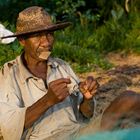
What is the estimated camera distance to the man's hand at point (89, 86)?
3.82 metres

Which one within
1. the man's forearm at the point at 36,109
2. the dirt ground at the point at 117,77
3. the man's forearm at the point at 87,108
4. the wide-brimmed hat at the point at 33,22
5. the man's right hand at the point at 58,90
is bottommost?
the dirt ground at the point at 117,77

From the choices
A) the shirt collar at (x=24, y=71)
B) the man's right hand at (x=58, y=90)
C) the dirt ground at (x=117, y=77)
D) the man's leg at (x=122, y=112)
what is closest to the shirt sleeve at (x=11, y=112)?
the shirt collar at (x=24, y=71)

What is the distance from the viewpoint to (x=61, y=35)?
7.61 metres

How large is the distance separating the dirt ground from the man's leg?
2106 millimetres

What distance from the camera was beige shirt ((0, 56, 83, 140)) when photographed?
3.86 meters

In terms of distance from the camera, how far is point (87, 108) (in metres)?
4.14

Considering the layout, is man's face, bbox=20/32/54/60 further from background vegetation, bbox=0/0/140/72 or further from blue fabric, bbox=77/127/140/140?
background vegetation, bbox=0/0/140/72

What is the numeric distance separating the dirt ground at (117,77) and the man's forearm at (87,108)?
1.58 metres

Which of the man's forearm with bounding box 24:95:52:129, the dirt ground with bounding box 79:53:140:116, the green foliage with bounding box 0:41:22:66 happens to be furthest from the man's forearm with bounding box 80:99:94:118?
the green foliage with bounding box 0:41:22:66

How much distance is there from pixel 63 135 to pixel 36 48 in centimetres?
57

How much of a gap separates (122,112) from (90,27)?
4.49 m

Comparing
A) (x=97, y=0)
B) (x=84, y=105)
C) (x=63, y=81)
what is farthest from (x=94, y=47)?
(x=63, y=81)

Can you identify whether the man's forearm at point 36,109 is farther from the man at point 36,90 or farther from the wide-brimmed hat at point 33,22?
the wide-brimmed hat at point 33,22

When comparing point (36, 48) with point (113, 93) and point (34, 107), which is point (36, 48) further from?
point (113, 93)
